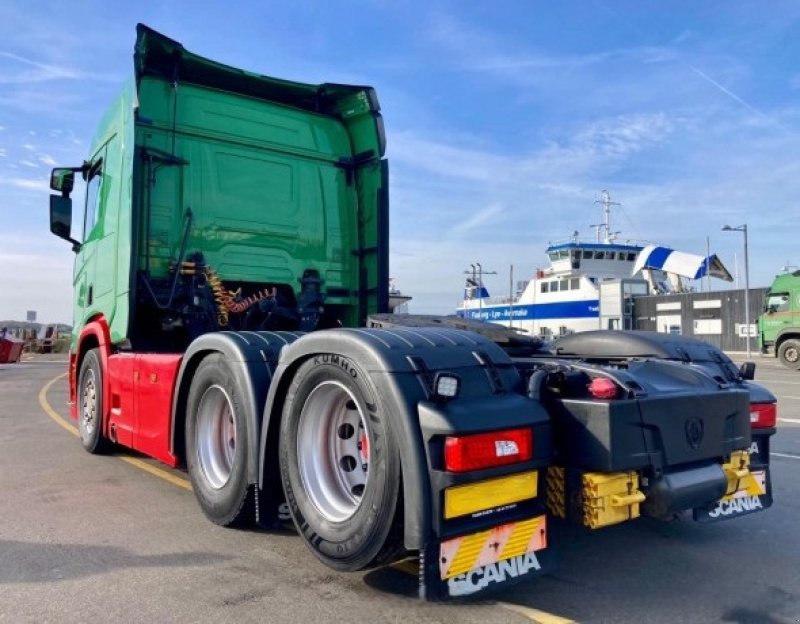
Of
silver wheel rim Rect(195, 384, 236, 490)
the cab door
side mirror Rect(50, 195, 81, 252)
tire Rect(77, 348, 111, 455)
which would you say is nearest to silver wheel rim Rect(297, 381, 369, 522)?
silver wheel rim Rect(195, 384, 236, 490)

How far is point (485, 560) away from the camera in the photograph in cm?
290

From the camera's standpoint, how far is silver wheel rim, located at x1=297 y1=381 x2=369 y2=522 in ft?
11.5

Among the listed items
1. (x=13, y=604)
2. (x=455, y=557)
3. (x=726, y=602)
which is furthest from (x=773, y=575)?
(x=13, y=604)

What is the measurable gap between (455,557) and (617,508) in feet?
2.78

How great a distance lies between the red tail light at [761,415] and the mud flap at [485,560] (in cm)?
183

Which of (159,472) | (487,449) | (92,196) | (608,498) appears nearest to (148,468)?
(159,472)

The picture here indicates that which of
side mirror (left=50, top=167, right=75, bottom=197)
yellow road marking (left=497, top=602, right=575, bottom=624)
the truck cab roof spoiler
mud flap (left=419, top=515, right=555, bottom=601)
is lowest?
yellow road marking (left=497, top=602, right=575, bottom=624)

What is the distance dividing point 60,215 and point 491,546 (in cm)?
610

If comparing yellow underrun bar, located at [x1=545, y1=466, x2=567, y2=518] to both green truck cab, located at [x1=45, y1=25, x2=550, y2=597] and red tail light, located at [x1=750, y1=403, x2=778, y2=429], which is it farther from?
red tail light, located at [x1=750, y1=403, x2=778, y2=429]

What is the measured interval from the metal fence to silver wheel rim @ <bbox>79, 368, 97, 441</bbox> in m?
31.2

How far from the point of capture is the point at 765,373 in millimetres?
19766

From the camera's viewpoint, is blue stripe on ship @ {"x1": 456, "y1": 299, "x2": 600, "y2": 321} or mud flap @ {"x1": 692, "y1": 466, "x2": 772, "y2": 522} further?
blue stripe on ship @ {"x1": 456, "y1": 299, "x2": 600, "y2": 321}

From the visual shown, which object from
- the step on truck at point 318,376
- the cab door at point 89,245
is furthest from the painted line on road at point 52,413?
the cab door at point 89,245

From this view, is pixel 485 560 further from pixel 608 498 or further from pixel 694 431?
pixel 694 431
